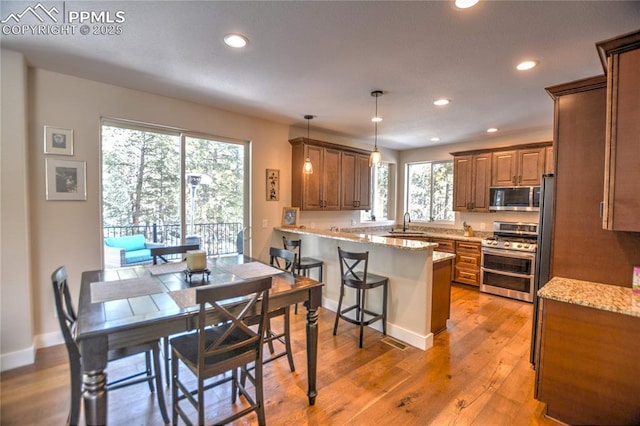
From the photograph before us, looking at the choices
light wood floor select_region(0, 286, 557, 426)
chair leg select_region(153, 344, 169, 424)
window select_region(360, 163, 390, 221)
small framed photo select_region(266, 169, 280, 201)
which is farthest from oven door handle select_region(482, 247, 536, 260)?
chair leg select_region(153, 344, 169, 424)

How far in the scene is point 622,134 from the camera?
5.57 feet

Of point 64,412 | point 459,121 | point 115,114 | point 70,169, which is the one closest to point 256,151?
point 115,114

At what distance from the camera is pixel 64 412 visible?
6.56 feet

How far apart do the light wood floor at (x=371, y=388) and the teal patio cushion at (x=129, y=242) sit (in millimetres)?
1109

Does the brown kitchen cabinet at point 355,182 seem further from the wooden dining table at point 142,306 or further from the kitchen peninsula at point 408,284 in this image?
the wooden dining table at point 142,306

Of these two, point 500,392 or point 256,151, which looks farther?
point 256,151

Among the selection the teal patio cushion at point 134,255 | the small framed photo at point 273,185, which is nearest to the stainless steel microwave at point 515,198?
the small framed photo at point 273,185

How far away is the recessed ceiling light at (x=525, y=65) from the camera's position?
7.94ft

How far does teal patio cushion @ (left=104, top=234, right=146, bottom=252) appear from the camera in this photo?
335cm

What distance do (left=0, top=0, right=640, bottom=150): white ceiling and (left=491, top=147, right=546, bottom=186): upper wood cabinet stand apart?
1.10 meters

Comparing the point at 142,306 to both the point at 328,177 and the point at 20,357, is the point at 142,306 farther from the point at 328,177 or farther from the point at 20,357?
the point at 328,177

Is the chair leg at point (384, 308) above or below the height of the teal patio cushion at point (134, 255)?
below

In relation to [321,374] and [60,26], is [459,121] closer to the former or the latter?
[321,374]

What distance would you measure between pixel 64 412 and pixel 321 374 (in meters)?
1.80
